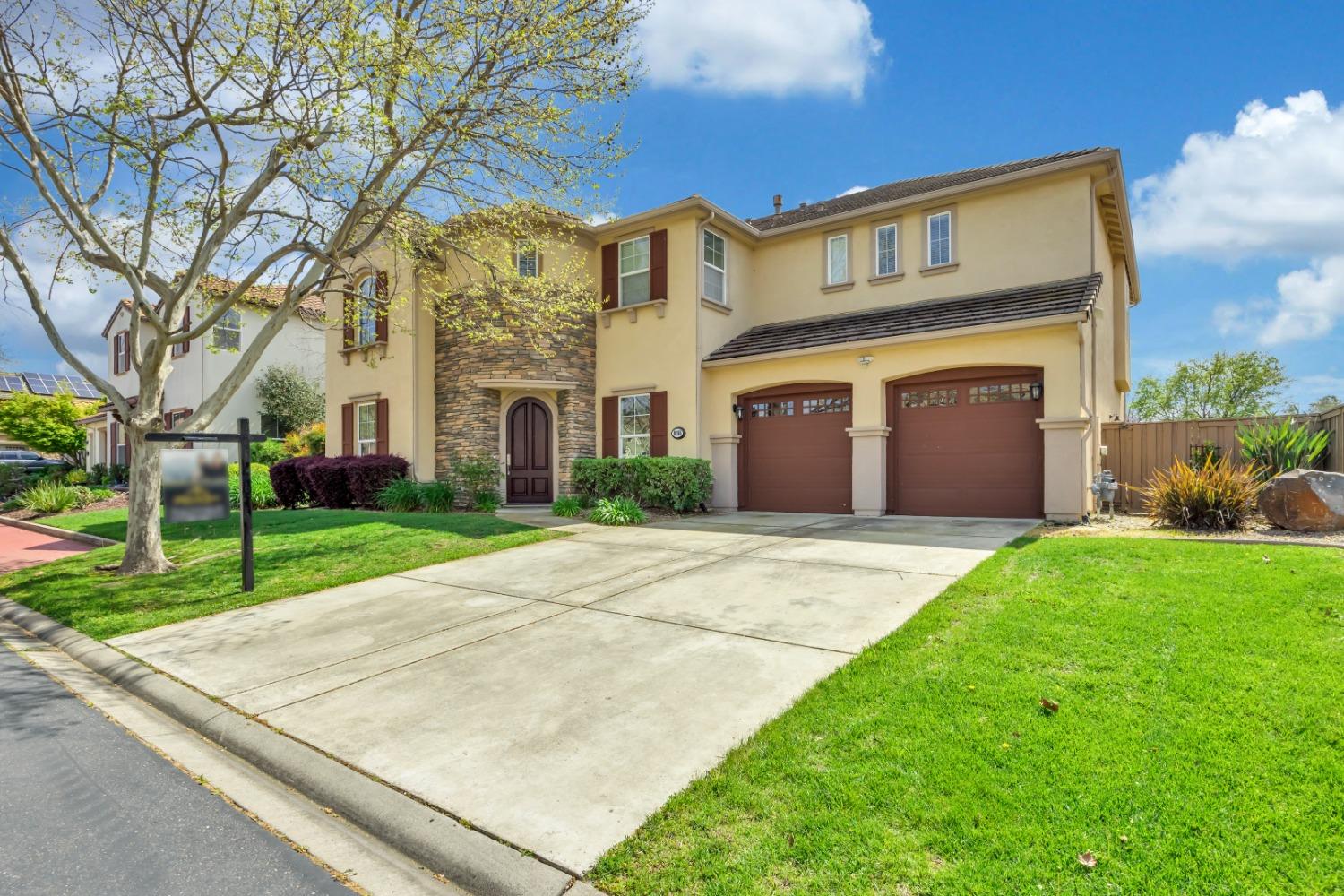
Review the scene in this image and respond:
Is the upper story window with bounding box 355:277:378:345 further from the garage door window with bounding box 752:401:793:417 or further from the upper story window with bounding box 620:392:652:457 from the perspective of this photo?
the garage door window with bounding box 752:401:793:417

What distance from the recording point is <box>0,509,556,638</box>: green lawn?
22.3 ft

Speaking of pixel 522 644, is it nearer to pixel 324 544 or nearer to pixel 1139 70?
pixel 324 544

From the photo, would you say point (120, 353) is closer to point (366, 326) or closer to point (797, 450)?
point (366, 326)

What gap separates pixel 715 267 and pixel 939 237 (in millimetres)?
4521

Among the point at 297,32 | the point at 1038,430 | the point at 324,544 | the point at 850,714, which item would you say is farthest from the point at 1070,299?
the point at 324,544

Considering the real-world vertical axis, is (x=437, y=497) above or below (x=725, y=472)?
below

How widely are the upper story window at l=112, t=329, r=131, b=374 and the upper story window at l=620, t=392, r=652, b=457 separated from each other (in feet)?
80.5

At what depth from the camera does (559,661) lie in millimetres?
4672

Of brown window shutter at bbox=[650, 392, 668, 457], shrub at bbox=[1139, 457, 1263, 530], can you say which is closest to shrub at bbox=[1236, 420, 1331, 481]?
shrub at bbox=[1139, 457, 1263, 530]

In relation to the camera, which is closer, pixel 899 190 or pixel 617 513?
pixel 617 513

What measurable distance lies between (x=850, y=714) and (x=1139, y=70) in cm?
1296

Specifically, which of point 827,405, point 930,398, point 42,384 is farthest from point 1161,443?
point 42,384

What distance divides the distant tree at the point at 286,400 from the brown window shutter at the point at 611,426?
14.3 metres

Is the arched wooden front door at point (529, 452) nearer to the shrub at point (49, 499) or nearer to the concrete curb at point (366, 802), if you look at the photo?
the concrete curb at point (366, 802)
